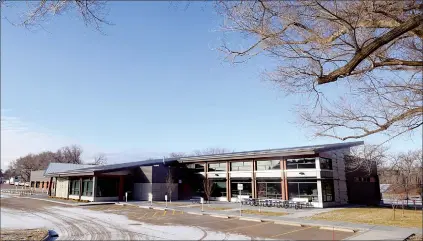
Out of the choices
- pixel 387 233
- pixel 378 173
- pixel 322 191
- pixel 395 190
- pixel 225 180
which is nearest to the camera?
pixel 387 233

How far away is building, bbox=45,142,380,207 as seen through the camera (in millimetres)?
31141

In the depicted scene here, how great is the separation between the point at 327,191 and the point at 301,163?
12.7 feet

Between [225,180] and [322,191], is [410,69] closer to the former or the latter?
[322,191]

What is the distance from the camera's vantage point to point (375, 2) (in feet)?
→ 22.0

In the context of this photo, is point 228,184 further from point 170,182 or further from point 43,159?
point 43,159

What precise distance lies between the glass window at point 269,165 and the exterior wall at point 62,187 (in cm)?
2739

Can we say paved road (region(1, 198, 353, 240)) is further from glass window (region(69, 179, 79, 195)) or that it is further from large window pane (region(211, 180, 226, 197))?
glass window (region(69, 179, 79, 195))

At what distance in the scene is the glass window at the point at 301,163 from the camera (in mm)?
30938

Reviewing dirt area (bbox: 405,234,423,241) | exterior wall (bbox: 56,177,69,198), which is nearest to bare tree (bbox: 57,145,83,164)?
exterior wall (bbox: 56,177,69,198)

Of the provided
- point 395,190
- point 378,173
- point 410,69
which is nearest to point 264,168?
point 395,190

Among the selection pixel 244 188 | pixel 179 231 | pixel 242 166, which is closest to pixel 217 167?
pixel 242 166

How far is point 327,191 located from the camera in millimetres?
31422

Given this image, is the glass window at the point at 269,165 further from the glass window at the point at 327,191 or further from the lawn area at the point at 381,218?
the lawn area at the point at 381,218

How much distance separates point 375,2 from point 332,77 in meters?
1.82
